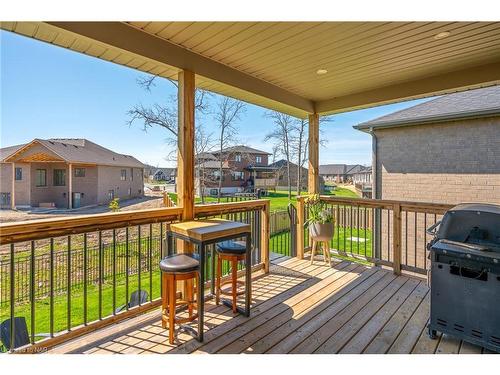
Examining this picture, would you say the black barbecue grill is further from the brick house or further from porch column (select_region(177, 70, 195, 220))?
the brick house

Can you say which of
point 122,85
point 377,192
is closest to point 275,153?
point 377,192

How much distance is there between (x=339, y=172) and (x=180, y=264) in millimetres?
46407

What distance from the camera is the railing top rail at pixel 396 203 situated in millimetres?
3510

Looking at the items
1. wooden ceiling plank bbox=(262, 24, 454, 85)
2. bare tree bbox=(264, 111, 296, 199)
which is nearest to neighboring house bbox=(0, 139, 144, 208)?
wooden ceiling plank bbox=(262, 24, 454, 85)

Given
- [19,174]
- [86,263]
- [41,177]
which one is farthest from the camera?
[41,177]

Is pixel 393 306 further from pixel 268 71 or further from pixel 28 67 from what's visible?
pixel 28 67

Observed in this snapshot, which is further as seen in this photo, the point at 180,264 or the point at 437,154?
the point at 437,154

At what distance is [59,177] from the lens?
33.4 ft

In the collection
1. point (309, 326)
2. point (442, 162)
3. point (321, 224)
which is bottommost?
point (309, 326)

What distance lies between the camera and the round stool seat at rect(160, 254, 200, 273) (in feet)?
7.34

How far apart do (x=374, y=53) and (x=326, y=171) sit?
47176 mm

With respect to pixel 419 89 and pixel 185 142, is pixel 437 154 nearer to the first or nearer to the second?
pixel 419 89

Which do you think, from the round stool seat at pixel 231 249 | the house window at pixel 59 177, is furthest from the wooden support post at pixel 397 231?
the house window at pixel 59 177

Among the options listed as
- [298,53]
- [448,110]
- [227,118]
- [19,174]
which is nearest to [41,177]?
[19,174]
